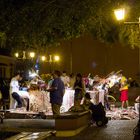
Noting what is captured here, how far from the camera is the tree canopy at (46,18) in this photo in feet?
49.2

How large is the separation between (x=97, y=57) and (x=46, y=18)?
33742 mm

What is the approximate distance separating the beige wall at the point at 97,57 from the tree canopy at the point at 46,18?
2855cm

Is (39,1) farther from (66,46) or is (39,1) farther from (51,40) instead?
(66,46)

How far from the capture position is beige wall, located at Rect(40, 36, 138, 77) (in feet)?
161

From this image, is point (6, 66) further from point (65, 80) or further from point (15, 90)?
point (15, 90)

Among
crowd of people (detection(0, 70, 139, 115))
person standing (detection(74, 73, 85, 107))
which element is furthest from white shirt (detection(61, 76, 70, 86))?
person standing (detection(74, 73, 85, 107))

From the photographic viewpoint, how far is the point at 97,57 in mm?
49844

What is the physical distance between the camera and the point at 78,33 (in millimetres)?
19594

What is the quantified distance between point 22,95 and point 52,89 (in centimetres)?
377

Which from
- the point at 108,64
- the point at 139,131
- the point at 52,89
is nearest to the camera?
the point at 139,131

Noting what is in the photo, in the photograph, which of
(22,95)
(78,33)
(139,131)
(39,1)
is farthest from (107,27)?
(139,131)

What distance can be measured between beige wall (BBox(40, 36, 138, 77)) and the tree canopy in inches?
1124

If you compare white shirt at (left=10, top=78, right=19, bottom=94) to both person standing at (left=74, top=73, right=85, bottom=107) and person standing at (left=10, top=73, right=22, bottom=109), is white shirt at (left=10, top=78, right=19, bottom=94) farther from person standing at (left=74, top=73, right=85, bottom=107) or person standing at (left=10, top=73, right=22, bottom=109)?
person standing at (left=74, top=73, right=85, bottom=107)

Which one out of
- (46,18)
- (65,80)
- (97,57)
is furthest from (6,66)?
(46,18)
